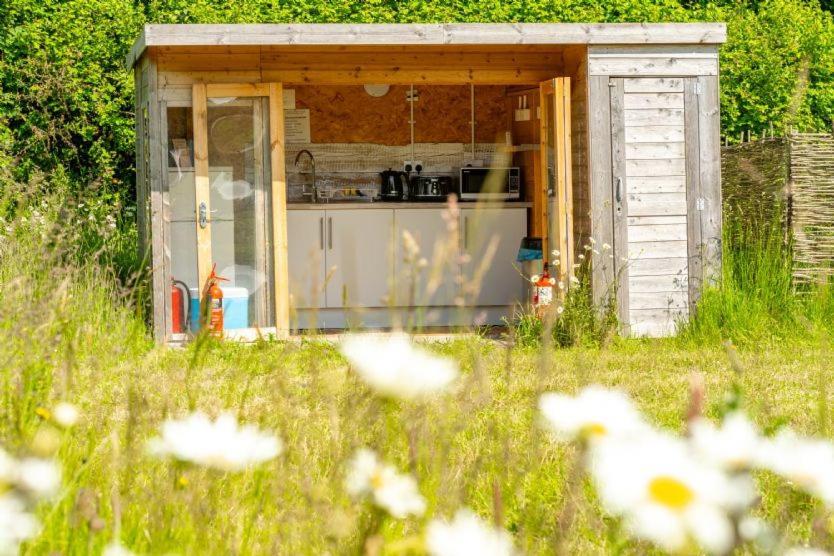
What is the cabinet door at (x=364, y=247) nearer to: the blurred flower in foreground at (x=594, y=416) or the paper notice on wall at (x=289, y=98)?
the paper notice on wall at (x=289, y=98)

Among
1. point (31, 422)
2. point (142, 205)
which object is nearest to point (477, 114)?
point (142, 205)

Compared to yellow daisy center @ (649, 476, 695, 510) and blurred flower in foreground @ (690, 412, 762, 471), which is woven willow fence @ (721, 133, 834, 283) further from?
yellow daisy center @ (649, 476, 695, 510)

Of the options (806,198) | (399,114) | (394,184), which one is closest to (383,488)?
(806,198)

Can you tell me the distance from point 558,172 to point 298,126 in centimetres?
360

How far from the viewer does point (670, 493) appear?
0.94 meters

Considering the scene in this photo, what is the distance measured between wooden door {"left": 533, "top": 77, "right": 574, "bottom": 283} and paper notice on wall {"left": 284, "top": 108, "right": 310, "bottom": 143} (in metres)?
3.05

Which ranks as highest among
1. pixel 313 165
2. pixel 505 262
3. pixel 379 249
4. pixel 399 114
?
pixel 399 114

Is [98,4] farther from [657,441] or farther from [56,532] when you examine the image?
[657,441]

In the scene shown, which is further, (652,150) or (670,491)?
(652,150)

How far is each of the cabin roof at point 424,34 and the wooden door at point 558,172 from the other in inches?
14.2

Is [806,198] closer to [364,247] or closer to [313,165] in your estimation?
[364,247]

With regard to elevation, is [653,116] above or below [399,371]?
above


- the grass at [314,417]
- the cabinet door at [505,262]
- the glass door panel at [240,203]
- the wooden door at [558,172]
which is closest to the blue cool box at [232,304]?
the glass door panel at [240,203]

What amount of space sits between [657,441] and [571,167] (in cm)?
793
